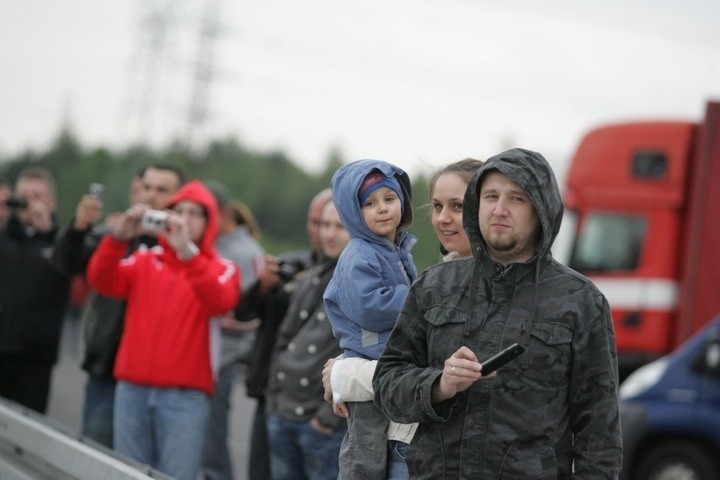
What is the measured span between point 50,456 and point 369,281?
1.69m

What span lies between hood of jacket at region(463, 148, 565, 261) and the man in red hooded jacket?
9.61 ft

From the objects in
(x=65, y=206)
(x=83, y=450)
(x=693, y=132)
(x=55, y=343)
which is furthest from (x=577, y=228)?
(x=65, y=206)

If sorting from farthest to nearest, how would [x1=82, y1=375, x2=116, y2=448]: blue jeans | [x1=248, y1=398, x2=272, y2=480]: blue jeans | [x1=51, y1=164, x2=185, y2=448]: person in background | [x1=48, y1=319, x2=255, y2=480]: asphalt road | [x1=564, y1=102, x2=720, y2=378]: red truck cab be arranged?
[x1=564, y1=102, x2=720, y2=378]: red truck cab → [x1=48, y1=319, x2=255, y2=480]: asphalt road → [x1=82, y1=375, x2=116, y2=448]: blue jeans → [x1=51, y1=164, x2=185, y2=448]: person in background → [x1=248, y1=398, x2=272, y2=480]: blue jeans

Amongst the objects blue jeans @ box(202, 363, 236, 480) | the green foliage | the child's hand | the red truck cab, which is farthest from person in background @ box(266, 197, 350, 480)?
the green foliage

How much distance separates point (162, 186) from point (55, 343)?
1.56m

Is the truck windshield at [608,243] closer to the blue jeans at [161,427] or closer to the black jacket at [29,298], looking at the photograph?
the black jacket at [29,298]

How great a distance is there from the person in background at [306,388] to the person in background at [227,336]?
1.64m

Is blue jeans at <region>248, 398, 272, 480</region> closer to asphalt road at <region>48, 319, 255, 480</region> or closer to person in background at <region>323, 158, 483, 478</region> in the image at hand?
asphalt road at <region>48, 319, 255, 480</region>

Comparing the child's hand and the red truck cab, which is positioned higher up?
the red truck cab

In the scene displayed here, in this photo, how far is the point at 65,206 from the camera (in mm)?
40531

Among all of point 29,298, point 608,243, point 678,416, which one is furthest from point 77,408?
point 678,416

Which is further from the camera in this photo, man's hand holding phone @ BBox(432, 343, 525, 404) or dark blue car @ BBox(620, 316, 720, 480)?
dark blue car @ BBox(620, 316, 720, 480)

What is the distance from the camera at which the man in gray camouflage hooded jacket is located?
3.33 meters

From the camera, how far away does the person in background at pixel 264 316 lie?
22.0ft
